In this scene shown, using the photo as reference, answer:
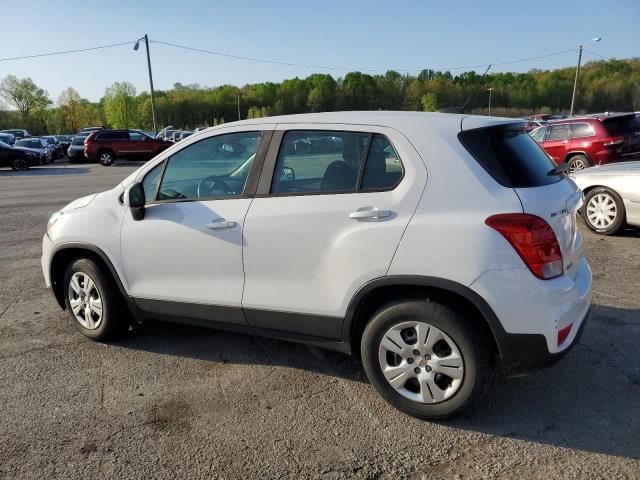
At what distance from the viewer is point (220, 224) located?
11.0 feet

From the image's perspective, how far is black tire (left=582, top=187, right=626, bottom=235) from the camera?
7148mm

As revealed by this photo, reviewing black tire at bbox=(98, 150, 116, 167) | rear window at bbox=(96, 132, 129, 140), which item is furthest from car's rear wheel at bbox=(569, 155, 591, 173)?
black tire at bbox=(98, 150, 116, 167)

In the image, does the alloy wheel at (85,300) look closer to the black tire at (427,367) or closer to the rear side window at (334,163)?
the rear side window at (334,163)

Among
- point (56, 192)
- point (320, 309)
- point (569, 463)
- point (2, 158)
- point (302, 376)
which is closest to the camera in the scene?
point (569, 463)

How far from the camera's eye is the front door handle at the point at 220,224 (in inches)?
131

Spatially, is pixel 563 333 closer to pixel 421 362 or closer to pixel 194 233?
pixel 421 362

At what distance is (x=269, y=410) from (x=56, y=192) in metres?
13.8

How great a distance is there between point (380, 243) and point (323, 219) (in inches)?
15.3

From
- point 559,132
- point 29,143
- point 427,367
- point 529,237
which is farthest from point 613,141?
point 29,143

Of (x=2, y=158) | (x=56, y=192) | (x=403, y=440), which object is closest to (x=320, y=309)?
(x=403, y=440)

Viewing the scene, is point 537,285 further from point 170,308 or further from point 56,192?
point 56,192

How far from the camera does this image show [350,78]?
104 m

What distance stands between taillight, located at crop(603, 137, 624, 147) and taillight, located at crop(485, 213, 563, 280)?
11220 millimetres

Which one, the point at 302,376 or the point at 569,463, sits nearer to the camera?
the point at 569,463
